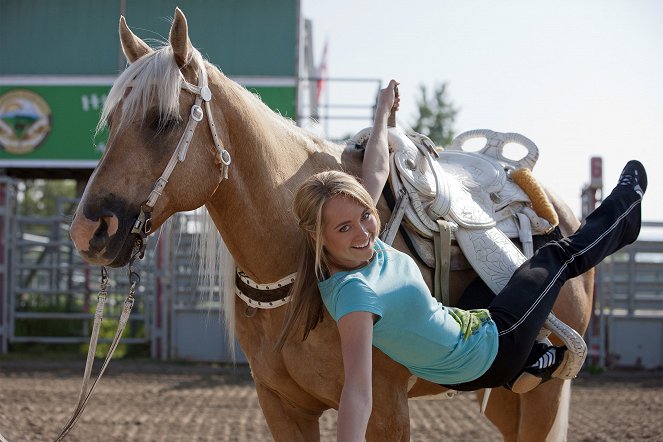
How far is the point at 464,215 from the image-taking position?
9.49ft

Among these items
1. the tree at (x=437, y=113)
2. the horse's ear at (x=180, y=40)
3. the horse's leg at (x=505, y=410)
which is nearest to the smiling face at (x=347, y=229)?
the horse's ear at (x=180, y=40)

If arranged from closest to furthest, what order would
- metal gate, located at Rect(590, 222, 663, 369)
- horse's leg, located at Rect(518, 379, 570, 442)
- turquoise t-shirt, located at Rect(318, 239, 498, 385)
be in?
turquoise t-shirt, located at Rect(318, 239, 498, 385) < horse's leg, located at Rect(518, 379, 570, 442) < metal gate, located at Rect(590, 222, 663, 369)

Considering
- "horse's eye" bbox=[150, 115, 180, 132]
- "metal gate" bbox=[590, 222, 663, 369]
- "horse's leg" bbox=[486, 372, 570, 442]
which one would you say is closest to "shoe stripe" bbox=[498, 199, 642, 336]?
"horse's leg" bbox=[486, 372, 570, 442]

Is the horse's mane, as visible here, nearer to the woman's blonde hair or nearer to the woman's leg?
the woman's blonde hair

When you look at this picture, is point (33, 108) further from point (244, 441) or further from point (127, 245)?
point (127, 245)

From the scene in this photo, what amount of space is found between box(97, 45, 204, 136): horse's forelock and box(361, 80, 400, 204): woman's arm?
721 mm

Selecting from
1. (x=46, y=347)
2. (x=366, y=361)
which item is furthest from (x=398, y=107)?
(x=46, y=347)

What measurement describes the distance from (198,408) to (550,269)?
15.6ft

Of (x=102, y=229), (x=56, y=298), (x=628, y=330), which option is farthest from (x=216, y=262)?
(x=56, y=298)

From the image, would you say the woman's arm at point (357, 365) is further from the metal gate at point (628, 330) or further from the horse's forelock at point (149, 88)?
the metal gate at point (628, 330)

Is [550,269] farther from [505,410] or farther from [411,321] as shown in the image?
[505,410]

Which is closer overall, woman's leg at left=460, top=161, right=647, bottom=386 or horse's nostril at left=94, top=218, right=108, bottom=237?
horse's nostril at left=94, top=218, right=108, bottom=237

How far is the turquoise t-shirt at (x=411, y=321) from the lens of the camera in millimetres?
2094

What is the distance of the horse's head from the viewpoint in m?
2.12
